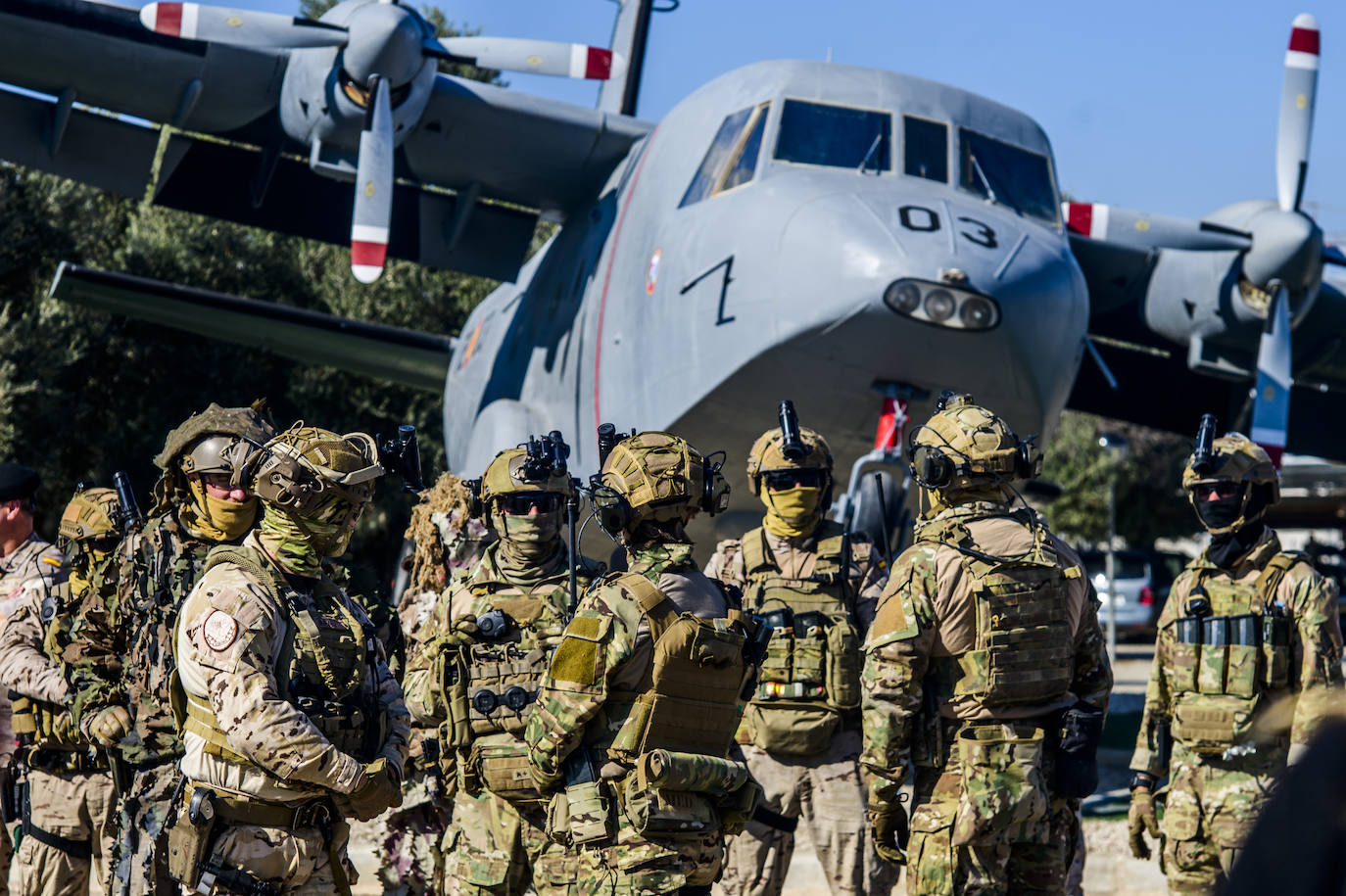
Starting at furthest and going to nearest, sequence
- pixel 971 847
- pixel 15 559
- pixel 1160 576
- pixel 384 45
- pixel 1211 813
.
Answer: pixel 1160 576 < pixel 384 45 < pixel 15 559 < pixel 1211 813 < pixel 971 847

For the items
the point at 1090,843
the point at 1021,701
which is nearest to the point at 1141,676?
the point at 1090,843

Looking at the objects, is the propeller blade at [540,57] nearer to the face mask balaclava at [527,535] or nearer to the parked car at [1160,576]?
the face mask balaclava at [527,535]

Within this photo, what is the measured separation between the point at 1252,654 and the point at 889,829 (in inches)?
74.5

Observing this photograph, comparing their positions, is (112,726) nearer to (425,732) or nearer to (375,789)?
(425,732)

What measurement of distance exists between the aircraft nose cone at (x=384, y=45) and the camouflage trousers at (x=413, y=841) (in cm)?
681

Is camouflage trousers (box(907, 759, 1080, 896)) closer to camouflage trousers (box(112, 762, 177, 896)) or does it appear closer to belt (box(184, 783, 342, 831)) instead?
belt (box(184, 783, 342, 831))

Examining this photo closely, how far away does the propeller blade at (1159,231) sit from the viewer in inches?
485

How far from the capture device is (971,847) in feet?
15.6

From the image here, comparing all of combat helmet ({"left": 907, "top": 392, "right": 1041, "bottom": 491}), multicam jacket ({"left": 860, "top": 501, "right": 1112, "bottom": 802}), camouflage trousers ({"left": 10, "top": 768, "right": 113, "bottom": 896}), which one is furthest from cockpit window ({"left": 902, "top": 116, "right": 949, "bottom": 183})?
camouflage trousers ({"left": 10, "top": 768, "right": 113, "bottom": 896})

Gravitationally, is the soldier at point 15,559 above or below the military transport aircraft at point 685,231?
below

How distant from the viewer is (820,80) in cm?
980

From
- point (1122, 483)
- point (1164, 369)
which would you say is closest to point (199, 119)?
point (1164, 369)

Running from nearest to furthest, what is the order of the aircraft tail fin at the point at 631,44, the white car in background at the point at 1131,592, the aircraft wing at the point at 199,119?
the aircraft wing at the point at 199,119
the aircraft tail fin at the point at 631,44
the white car in background at the point at 1131,592

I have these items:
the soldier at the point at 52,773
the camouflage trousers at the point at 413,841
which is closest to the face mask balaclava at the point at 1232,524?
the camouflage trousers at the point at 413,841
